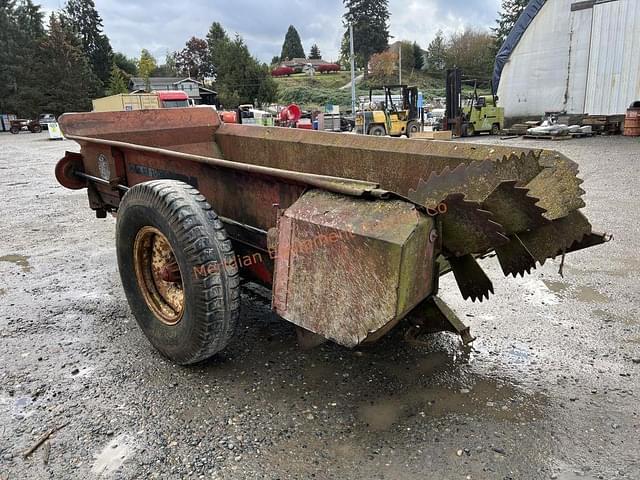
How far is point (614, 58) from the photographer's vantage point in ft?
59.2

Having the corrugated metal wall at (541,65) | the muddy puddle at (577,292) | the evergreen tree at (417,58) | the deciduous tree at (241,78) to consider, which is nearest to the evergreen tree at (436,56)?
the evergreen tree at (417,58)

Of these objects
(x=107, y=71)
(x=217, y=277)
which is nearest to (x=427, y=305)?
(x=217, y=277)

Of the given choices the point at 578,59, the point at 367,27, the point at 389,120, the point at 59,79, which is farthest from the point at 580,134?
the point at 367,27

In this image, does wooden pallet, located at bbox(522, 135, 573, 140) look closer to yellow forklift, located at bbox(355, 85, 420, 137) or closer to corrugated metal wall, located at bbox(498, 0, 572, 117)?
corrugated metal wall, located at bbox(498, 0, 572, 117)

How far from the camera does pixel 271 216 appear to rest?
2.57 metres

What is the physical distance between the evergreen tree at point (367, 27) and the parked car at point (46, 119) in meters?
41.3

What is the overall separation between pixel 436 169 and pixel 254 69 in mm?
40408

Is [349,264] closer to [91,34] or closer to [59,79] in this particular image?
[59,79]

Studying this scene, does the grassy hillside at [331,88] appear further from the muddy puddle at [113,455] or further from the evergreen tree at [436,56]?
the muddy puddle at [113,455]

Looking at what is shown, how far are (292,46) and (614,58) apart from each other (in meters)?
86.5

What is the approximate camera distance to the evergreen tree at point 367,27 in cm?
7031

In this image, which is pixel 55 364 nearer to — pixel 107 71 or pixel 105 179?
pixel 105 179

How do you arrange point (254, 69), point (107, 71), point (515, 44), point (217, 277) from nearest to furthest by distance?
point (217, 277)
point (515, 44)
point (254, 69)
point (107, 71)

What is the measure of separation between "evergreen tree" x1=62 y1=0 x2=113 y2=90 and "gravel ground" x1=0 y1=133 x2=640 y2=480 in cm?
6099
